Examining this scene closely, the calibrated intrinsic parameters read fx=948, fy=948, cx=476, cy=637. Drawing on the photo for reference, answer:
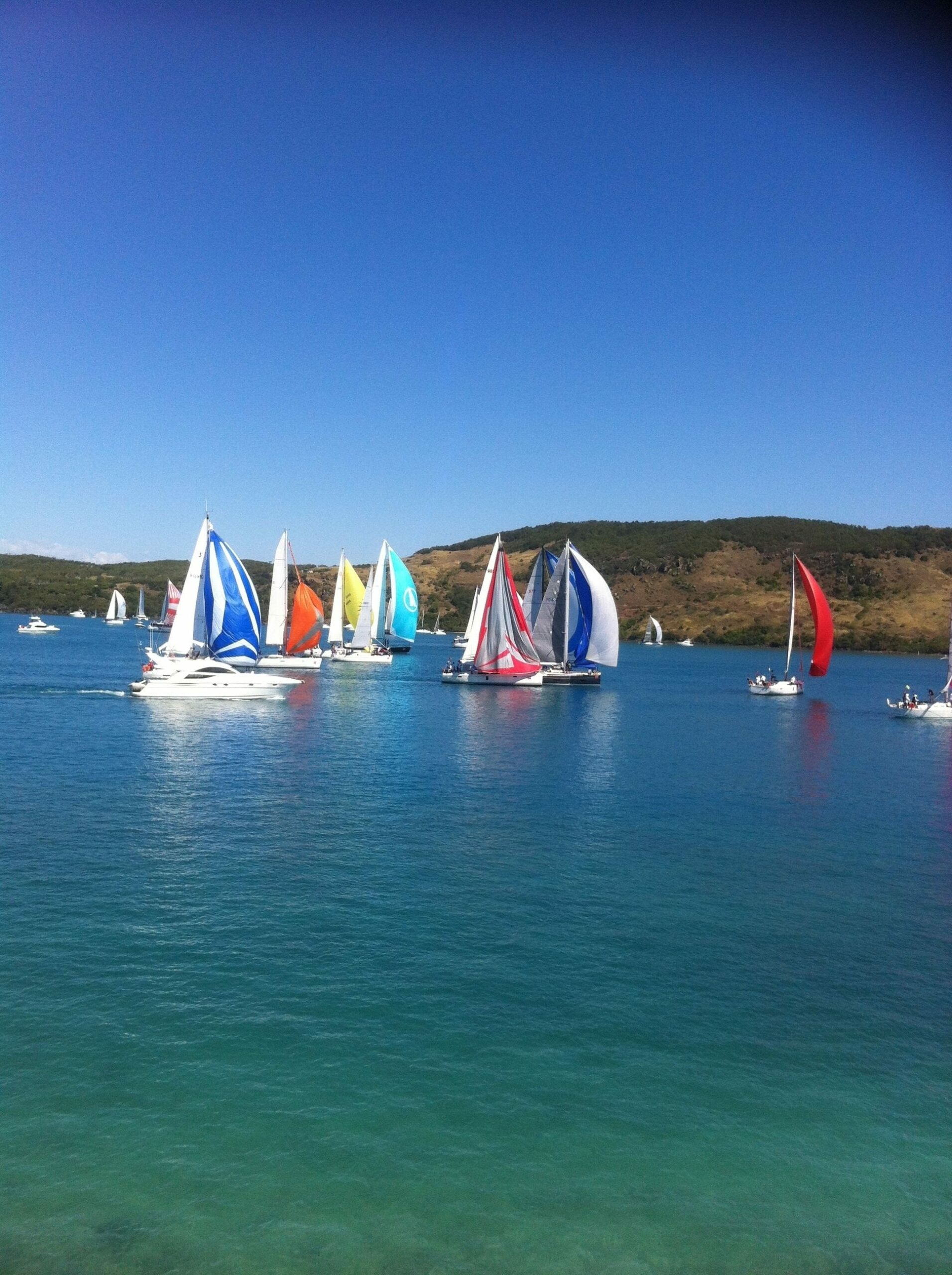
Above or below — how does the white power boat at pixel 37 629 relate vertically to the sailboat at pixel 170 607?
below

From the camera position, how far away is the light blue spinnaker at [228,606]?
189 ft

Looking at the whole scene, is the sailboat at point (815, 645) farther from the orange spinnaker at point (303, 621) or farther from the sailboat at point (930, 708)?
the orange spinnaker at point (303, 621)

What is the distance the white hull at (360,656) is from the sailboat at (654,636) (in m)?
80.6

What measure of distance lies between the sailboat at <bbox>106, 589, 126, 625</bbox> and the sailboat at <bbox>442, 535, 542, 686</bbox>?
12404cm

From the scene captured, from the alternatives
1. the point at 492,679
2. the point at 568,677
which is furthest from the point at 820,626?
the point at 492,679

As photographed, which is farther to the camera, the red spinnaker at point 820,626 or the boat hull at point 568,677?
the boat hull at point 568,677

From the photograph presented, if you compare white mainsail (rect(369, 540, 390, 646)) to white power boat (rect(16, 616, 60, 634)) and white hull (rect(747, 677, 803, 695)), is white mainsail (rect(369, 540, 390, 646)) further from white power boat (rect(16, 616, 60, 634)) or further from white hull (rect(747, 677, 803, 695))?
white power boat (rect(16, 616, 60, 634))

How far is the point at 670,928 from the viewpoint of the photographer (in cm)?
1970

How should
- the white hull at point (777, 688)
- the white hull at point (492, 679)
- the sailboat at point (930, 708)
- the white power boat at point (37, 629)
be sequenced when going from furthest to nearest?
the white power boat at point (37, 629) → the white hull at point (777, 688) → the white hull at point (492, 679) → the sailboat at point (930, 708)

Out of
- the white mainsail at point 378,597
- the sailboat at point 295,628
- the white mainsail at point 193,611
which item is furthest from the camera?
the white mainsail at point 378,597

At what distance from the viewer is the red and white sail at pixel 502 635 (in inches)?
2741

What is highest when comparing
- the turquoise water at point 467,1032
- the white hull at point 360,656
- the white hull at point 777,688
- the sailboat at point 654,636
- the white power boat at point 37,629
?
the sailboat at point 654,636

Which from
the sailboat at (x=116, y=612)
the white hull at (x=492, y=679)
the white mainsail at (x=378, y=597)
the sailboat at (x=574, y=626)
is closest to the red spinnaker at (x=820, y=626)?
the sailboat at (x=574, y=626)

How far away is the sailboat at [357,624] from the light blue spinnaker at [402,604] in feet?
5.93
